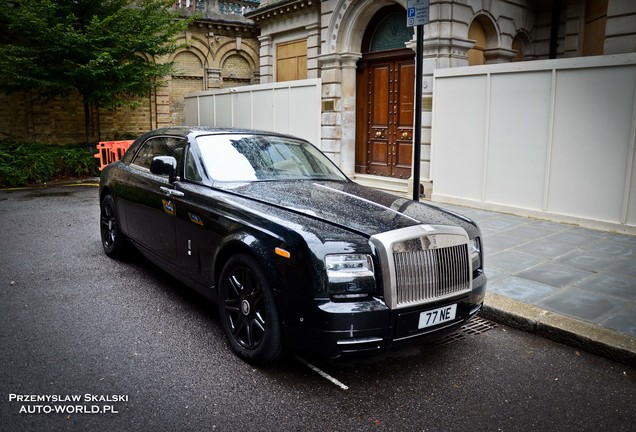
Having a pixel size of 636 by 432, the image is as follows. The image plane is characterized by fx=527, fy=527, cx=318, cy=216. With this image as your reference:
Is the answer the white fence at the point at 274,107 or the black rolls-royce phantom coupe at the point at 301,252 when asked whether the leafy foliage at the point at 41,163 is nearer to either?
the white fence at the point at 274,107

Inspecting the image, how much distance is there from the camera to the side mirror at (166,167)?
5.00 metres

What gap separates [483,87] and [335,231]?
292 inches

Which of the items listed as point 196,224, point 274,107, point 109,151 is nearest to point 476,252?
point 196,224

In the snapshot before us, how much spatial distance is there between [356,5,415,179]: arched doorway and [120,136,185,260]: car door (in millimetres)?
8361

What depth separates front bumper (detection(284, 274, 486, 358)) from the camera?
334cm

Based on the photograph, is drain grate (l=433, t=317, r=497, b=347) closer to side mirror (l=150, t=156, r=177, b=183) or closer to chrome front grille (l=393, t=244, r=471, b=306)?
chrome front grille (l=393, t=244, r=471, b=306)

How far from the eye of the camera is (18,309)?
4.96 metres

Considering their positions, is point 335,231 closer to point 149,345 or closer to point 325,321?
point 325,321

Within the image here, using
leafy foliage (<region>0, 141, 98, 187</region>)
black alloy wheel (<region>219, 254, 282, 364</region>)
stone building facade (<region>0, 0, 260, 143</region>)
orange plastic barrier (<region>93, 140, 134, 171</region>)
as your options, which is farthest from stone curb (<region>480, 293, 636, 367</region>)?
stone building facade (<region>0, 0, 260, 143</region>)

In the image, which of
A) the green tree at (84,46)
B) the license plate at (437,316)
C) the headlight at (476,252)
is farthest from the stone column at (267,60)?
the license plate at (437,316)

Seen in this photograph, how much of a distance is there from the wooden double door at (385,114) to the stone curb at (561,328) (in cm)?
840

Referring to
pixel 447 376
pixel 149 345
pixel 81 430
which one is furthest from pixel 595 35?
pixel 81 430

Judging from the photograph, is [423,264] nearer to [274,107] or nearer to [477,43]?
[477,43]

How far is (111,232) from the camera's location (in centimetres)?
675
